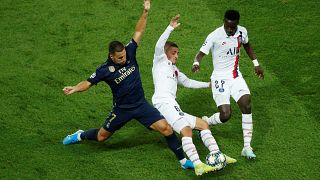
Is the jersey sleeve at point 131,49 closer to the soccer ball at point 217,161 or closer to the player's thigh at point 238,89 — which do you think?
the player's thigh at point 238,89

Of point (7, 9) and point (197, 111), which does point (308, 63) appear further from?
point (7, 9)

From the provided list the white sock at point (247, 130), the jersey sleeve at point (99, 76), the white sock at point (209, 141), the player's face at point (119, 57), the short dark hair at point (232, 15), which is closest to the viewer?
the player's face at point (119, 57)

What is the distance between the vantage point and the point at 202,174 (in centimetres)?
887

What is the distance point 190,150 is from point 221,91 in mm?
1317

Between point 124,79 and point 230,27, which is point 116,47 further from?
point 230,27

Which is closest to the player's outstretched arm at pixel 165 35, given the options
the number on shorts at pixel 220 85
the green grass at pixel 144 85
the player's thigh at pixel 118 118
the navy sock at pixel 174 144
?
the number on shorts at pixel 220 85

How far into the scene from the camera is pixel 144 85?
1154 cm

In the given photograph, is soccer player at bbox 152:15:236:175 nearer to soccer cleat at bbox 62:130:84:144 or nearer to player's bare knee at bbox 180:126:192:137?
player's bare knee at bbox 180:126:192:137

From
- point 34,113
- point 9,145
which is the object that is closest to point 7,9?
point 34,113

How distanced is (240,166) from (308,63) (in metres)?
3.75

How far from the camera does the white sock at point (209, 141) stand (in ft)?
29.2

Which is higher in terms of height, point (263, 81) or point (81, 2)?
point (81, 2)

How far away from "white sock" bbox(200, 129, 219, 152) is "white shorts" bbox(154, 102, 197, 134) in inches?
8.4

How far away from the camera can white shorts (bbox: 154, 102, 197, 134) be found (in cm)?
904
